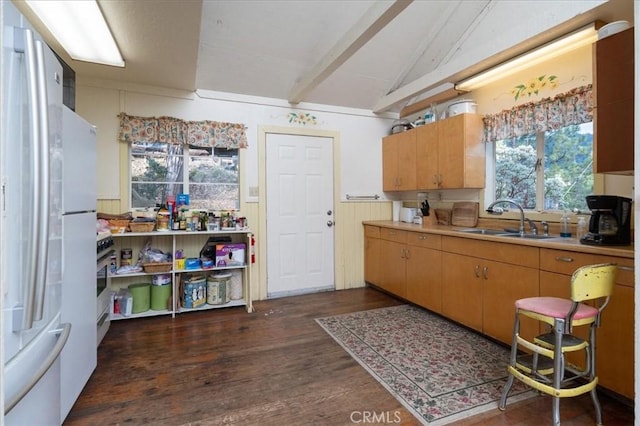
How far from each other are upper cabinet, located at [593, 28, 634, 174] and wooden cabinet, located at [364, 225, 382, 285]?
2.52 metres

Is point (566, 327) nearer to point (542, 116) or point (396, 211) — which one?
point (542, 116)

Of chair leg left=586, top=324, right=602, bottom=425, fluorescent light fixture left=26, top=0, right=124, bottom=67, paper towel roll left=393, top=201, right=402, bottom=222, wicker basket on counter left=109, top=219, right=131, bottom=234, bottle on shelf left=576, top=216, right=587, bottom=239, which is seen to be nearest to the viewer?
chair leg left=586, top=324, right=602, bottom=425

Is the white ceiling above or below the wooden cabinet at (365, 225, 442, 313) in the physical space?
above

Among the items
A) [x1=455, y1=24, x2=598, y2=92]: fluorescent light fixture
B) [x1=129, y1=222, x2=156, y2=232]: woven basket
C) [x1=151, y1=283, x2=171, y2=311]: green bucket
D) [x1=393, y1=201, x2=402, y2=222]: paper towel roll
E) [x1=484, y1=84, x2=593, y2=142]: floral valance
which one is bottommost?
[x1=151, y1=283, x2=171, y2=311]: green bucket

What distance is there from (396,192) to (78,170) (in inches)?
151

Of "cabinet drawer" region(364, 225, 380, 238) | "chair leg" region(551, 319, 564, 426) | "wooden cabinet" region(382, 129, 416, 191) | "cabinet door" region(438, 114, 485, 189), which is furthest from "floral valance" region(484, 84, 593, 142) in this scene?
"chair leg" region(551, 319, 564, 426)

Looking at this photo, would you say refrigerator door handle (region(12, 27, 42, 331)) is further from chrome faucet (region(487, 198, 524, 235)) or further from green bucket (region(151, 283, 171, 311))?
chrome faucet (region(487, 198, 524, 235))

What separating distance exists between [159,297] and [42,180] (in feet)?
8.79

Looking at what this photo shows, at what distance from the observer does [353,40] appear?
8.75ft

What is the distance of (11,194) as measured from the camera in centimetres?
97

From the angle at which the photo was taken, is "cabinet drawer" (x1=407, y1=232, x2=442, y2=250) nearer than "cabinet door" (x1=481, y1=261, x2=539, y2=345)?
No

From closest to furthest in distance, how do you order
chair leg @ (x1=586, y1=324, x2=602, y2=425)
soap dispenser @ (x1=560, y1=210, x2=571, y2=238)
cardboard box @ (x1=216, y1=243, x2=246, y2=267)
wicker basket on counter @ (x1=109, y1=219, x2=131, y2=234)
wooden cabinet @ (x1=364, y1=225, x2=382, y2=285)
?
chair leg @ (x1=586, y1=324, x2=602, y2=425) → soap dispenser @ (x1=560, y1=210, x2=571, y2=238) → wicker basket on counter @ (x1=109, y1=219, x2=131, y2=234) → cardboard box @ (x1=216, y1=243, x2=246, y2=267) → wooden cabinet @ (x1=364, y1=225, x2=382, y2=285)

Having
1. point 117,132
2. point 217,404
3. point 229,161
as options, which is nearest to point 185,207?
point 229,161

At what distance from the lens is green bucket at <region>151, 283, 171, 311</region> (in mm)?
3381
